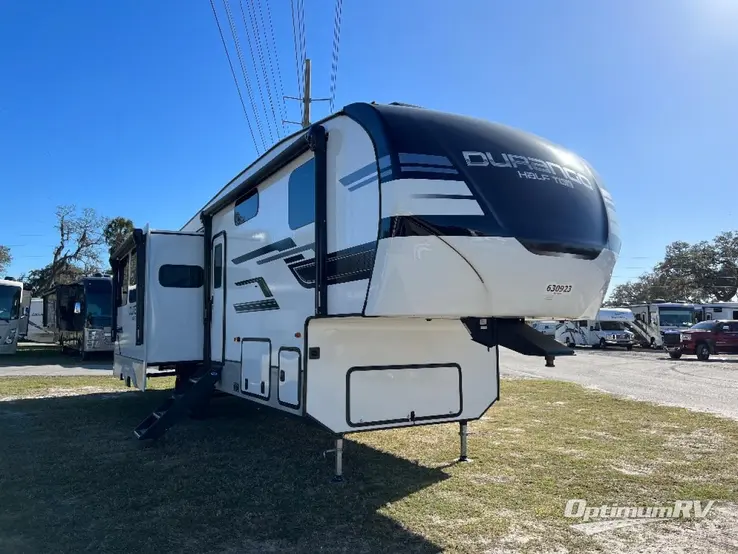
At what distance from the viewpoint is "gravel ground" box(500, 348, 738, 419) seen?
10742 mm

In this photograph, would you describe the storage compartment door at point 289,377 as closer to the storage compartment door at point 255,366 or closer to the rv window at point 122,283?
the storage compartment door at point 255,366

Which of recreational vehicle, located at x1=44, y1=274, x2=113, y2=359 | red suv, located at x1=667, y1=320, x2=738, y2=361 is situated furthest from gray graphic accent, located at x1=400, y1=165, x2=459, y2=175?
red suv, located at x1=667, y1=320, x2=738, y2=361

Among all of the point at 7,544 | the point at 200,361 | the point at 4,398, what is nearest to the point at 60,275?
the point at 4,398

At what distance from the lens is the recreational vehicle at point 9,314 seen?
19.0m

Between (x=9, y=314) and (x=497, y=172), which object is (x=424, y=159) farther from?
(x=9, y=314)

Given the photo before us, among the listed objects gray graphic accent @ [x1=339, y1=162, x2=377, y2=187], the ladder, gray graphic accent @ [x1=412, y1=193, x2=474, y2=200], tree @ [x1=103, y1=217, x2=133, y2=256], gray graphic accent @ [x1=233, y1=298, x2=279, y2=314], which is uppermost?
tree @ [x1=103, y1=217, x2=133, y2=256]

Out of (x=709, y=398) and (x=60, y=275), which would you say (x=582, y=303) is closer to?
(x=709, y=398)

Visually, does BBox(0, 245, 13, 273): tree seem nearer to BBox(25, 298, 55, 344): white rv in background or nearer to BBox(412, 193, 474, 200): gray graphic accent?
BBox(25, 298, 55, 344): white rv in background

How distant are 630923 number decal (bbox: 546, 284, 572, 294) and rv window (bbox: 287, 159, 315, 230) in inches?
75.5

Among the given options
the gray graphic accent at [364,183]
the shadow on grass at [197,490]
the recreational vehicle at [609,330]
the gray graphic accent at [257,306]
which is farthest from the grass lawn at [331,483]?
the recreational vehicle at [609,330]

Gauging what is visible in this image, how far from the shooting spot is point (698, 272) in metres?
56.0

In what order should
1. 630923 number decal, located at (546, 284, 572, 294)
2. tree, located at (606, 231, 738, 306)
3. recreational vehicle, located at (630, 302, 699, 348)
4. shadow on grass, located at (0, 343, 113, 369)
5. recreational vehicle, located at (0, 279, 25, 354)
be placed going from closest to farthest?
630923 number decal, located at (546, 284, 572, 294), shadow on grass, located at (0, 343, 113, 369), recreational vehicle, located at (0, 279, 25, 354), recreational vehicle, located at (630, 302, 699, 348), tree, located at (606, 231, 738, 306)

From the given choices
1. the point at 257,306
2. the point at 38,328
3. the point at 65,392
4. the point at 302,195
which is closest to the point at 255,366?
the point at 257,306

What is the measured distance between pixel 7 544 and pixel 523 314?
3.74 metres
